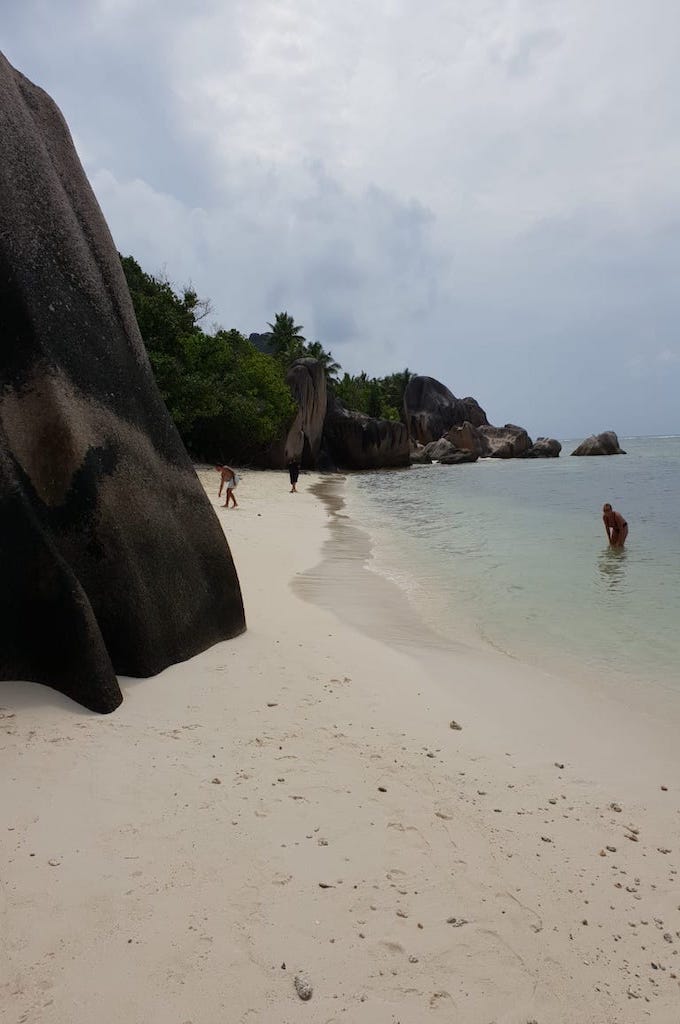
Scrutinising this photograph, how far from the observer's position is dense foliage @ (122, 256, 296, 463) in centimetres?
2809

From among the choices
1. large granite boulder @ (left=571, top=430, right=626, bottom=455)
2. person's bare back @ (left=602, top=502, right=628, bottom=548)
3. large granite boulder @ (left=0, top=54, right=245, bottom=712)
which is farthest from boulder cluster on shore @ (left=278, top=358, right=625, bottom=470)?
large granite boulder @ (left=0, top=54, right=245, bottom=712)

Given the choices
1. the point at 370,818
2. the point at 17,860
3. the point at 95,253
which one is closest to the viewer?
the point at 17,860

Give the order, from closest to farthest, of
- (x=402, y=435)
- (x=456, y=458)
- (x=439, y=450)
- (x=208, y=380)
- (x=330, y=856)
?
1. (x=330, y=856)
2. (x=208, y=380)
3. (x=402, y=435)
4. (x=456, y=458)
5. (x=439, y=450)

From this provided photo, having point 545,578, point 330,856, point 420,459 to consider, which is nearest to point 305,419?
point 420,459

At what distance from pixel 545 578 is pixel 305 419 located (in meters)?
33.3

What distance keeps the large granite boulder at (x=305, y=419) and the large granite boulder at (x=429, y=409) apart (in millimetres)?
30215

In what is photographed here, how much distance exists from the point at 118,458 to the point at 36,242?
1.58 meters

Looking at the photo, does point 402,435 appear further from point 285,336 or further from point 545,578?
point 545,578

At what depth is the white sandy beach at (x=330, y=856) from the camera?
7.02ft

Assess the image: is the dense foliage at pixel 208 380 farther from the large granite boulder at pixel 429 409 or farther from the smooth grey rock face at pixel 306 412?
the large granite boulder at pixel 429 409

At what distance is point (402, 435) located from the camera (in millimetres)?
52000

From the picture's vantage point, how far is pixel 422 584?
9.66 m

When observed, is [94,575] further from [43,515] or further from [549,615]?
[549,615]

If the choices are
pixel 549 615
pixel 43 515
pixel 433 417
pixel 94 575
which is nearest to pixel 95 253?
pixel 43 515
